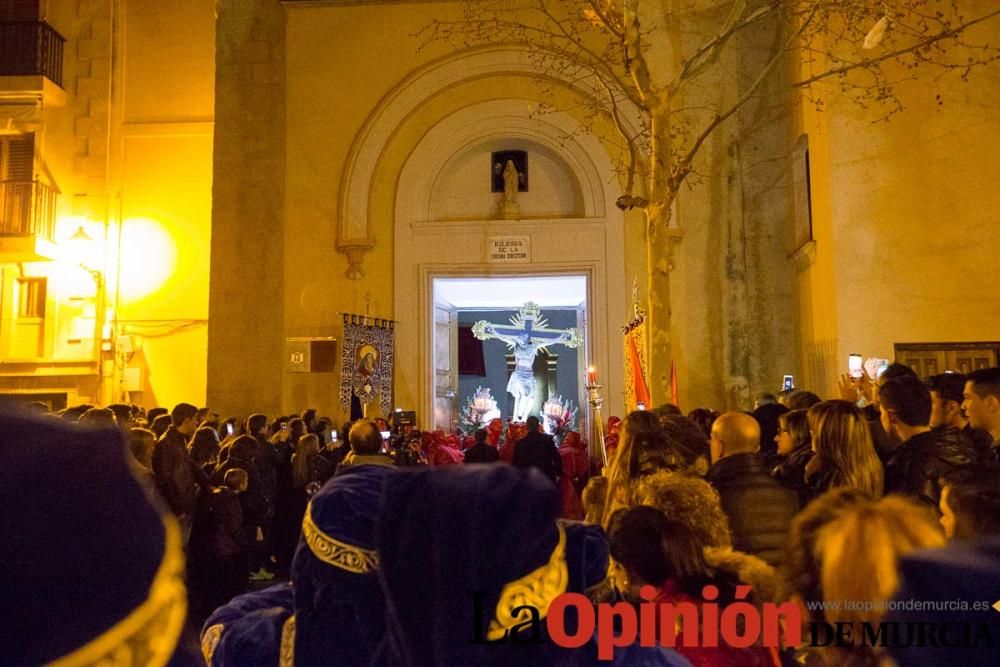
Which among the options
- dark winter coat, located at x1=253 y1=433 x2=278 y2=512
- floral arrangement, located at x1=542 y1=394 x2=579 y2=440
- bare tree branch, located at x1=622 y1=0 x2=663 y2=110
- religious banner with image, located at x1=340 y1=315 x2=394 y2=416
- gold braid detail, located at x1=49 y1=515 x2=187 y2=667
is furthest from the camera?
floral arrangement, located at x1=542 y1=394 x2=579 y2=440

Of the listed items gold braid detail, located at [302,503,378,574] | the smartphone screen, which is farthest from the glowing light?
gold braid detail, located at [302,503,378,574]

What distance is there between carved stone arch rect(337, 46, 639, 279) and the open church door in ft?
7.12

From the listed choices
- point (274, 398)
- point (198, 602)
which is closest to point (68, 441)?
point (198, 602)

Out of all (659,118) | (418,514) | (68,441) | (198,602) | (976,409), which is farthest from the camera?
(659,118)

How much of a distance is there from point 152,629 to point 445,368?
15254mm

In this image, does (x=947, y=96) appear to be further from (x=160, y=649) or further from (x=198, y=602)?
(x=160, y=649)

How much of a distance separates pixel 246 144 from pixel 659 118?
31.1 feet

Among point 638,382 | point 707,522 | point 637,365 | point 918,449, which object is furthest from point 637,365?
point 707,522

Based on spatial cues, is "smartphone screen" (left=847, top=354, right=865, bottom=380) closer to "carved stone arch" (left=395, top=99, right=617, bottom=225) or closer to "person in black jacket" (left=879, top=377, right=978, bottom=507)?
"person in black jacket" (left=879, top=377, right=978, bottom=507)

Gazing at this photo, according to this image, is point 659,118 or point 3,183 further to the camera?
Answer: point 3,183

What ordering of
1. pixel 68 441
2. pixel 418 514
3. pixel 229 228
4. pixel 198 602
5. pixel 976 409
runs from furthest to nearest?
pixel 229 228
pixel 198 602
pixel 976 409
pixel 418 514
pixel 68 441

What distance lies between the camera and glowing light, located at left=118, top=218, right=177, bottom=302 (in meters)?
19.5

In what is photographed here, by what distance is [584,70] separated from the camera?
1566cm

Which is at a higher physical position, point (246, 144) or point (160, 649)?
point (246, 144)
